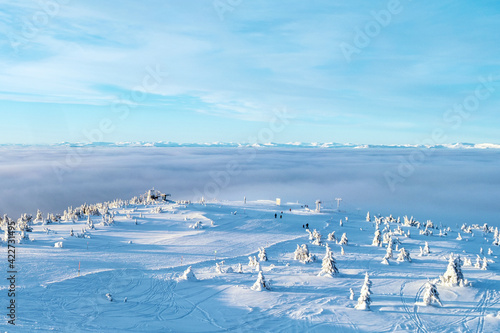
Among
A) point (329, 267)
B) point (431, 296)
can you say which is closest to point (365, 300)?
point (431, 296)

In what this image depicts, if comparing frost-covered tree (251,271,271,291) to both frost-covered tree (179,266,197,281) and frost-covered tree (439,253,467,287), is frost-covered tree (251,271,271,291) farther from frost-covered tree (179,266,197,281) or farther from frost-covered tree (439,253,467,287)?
frost-covered tree (439,253,467,287)

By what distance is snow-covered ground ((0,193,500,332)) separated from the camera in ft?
47.1

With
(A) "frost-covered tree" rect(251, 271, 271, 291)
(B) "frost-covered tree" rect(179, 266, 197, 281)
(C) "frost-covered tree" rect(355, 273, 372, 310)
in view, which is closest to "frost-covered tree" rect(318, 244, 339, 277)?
(A) "frost-covered tree" rect(251, 271, 271, 291)

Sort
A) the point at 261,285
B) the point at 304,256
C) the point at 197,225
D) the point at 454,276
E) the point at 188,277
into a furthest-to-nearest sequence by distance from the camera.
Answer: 1. the point at 197,225
2. the point at 304,256
3. the point at 188,277
4. the point at 454,276
5. the point at 261,285

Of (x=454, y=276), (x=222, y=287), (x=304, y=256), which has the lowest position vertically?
(x=222, y=287)

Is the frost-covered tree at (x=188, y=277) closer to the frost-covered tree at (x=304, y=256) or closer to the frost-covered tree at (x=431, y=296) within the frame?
the frost-covered tree at (x=304, y=256)

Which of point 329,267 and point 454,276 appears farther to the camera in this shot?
point 329,267

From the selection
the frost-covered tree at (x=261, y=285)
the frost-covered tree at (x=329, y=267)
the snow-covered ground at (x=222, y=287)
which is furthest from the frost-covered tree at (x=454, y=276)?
the frost-covered tree at (x=261, y=285)

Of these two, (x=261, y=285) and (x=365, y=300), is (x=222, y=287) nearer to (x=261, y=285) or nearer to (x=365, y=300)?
(x=261, y=285)

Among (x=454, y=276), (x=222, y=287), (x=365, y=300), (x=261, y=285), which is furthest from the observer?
(x=454, y=276)

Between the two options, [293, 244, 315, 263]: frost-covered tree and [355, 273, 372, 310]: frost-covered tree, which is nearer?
[355, 273, 372, 310]: frost-covered tree

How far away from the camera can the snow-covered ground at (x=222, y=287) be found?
1437 centimetres

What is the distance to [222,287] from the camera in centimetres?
1880

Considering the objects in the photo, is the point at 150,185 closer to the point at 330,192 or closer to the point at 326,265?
the point at 330,192
